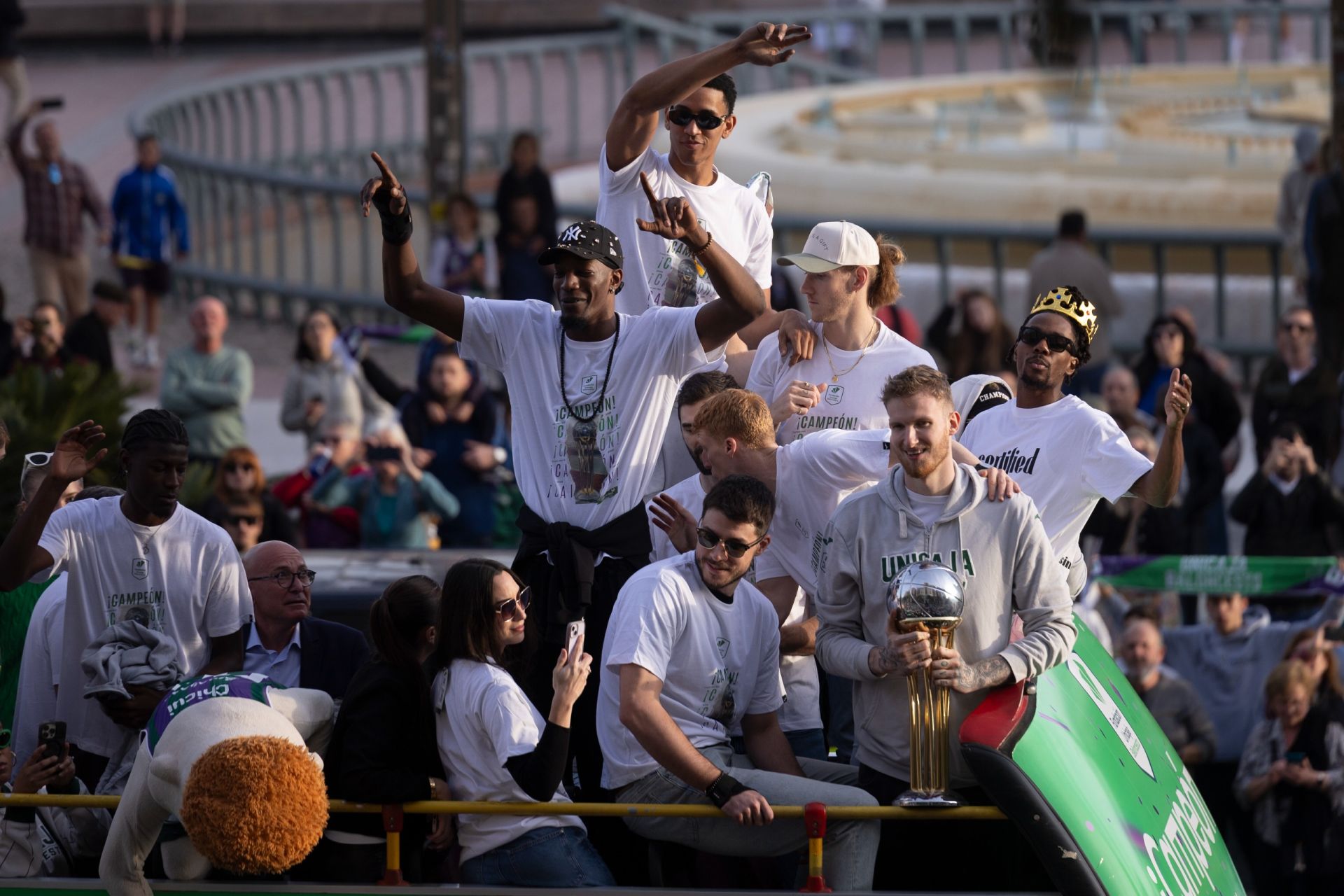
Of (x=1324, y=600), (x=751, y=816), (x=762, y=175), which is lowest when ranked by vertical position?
(x=1324, y=600)

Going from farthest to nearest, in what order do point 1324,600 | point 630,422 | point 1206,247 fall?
point 1206,247 < point 1324,600 < point 630,422

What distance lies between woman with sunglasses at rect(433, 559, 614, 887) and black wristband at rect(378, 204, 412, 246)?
120cm

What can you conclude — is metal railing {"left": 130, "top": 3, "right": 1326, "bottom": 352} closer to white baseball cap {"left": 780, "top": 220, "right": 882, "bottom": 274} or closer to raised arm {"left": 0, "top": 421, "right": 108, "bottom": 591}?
white baseball cap {"left": 780, "top": 220, "right": 882, "bottom": 274}

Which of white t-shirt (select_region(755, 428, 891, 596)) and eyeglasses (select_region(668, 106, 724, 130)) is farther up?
eyeglasses (select_region(668, 106, 724, 130))

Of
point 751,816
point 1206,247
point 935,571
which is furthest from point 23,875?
point 1206,247

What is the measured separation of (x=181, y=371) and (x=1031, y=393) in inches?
282

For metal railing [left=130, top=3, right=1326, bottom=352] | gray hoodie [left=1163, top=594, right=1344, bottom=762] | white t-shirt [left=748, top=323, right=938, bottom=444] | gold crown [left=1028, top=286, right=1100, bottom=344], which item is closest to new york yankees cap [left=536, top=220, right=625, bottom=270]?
white t-shirt [left=748, top=323, right=938, bottom=444]

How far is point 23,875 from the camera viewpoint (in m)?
6.79

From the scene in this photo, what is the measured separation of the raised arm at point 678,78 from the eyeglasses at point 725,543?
1.55 meters

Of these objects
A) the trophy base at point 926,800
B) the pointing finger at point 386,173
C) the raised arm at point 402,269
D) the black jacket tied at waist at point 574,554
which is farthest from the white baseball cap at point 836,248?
the trophy base at point 926,800

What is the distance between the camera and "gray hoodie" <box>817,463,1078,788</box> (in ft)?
21.2

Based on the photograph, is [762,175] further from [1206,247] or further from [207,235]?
[207,235]

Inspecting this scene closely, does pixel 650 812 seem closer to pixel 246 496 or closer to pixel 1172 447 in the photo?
pixel 1172 447

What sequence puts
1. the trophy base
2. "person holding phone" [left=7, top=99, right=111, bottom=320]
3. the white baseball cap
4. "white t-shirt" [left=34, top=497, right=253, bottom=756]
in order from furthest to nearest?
"person holding phone" [left=7, top=99, right=111, bottom=320] < the white baseball cap < "white t-shirt" [left=34, top=497, right=253, bottom=756] < the trophy base
